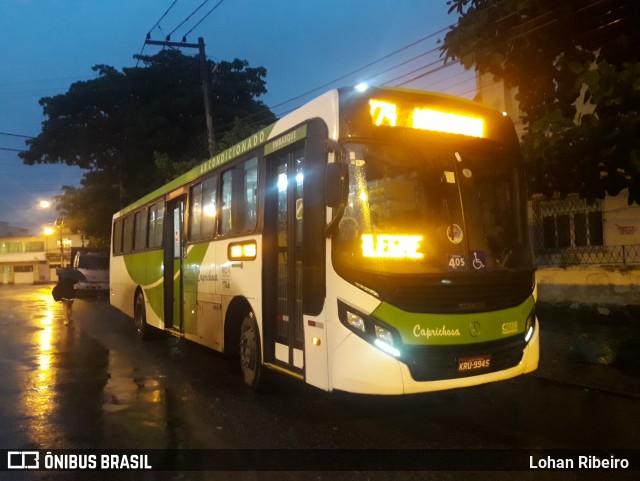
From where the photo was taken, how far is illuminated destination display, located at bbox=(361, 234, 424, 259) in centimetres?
486

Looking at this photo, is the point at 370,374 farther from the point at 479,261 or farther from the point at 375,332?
the point at 479,261

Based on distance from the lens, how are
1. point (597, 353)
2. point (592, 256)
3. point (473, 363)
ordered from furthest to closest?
1. point (592, 256)
2. point (597, 353)
3. point (473, 363)

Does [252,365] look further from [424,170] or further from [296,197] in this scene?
[424,170]

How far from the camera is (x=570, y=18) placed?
291 inches

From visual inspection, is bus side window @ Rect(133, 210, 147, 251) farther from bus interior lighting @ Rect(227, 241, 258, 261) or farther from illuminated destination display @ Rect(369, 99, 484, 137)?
illuminated destination display @ Rect(369, 99, 484, 137)

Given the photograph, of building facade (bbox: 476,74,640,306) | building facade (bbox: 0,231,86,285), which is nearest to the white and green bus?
building facade (bbox: 476,74,640,306)

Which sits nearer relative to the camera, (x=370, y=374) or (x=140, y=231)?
(x=370, y=374)

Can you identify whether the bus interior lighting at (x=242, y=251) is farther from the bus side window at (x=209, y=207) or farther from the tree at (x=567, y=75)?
the tree at (x=567, y=75)

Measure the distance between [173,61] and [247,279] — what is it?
27.1 m

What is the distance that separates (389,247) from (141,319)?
909cm

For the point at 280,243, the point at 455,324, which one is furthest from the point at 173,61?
the point at 455,324

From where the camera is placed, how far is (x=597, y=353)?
312 inches

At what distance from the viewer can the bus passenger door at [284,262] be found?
229 inches

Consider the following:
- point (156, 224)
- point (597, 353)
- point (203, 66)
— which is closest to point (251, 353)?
point (597, 353)
